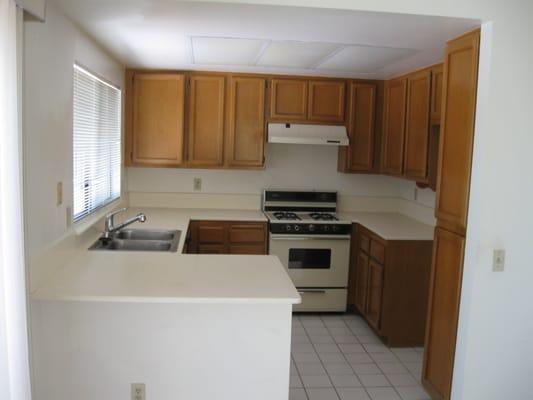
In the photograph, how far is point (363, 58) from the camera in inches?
144

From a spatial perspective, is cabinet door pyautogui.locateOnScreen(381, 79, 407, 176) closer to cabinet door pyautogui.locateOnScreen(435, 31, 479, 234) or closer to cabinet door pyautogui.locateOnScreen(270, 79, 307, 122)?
cabinet door pyautogui.locateOnScreen(270, 79, 307, 122)

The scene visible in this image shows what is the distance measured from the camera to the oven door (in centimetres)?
449

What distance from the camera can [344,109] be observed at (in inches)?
186

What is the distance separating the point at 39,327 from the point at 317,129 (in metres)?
3.09

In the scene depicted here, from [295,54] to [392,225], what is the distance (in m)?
1.76

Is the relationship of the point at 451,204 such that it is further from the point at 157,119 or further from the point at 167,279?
the point at 157,119

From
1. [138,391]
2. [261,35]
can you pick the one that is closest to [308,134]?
[261,35]

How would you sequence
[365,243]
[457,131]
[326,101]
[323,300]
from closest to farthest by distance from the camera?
[457,131] → [365,243] → [323,300] → [326,101]

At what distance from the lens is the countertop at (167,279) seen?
2232 millimetres

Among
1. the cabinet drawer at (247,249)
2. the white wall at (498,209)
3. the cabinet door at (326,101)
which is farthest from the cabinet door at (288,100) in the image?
the white wall at (498,209)

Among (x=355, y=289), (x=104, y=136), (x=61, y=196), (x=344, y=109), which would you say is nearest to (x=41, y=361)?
(x=61, y=196)

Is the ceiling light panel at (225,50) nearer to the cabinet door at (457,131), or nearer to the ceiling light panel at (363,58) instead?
the ceiling light panel at (363,58)

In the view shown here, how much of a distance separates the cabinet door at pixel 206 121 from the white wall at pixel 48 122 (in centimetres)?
170

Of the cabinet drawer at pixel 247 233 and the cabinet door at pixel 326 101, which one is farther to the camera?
the cabinet door at pixel 326 101
